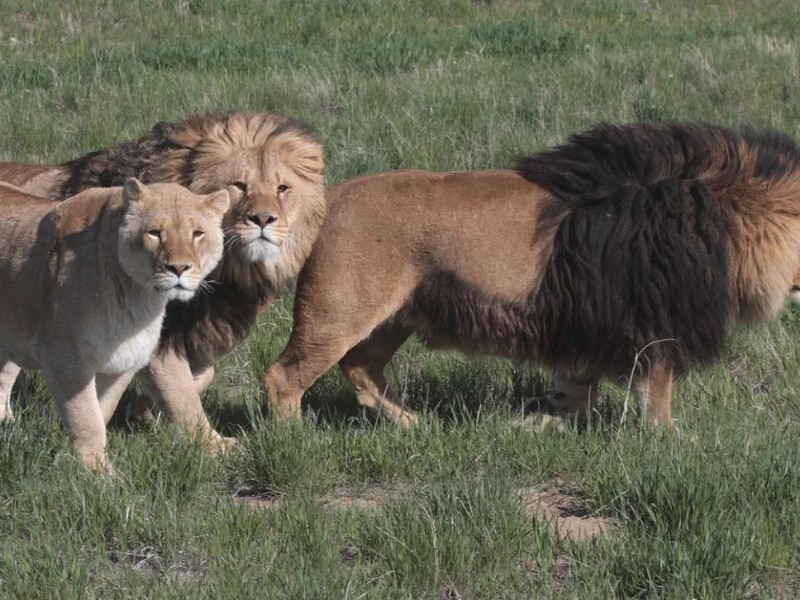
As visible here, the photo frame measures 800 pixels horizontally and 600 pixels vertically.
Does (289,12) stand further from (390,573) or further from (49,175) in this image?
(390,573)

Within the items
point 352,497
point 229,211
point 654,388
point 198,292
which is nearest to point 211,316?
point 198,292

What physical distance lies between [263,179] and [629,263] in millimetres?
1698

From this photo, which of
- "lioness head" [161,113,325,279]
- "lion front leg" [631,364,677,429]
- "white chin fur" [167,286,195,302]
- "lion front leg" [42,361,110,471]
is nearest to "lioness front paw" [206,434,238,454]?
"lion front leg" [42,361,110,471]

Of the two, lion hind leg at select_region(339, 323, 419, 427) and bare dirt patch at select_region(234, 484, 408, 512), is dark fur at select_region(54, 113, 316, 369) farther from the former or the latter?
bare dirt patch at select_region(234, 484, 408, 512)

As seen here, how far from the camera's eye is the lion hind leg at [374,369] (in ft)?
20.5

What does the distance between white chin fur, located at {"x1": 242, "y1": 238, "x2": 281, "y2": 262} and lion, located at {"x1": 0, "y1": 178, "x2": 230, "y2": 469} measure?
1.20 feet

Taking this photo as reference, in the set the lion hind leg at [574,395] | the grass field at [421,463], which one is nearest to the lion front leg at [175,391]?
the grass field at [421,463]

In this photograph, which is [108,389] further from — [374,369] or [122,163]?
[374,369]

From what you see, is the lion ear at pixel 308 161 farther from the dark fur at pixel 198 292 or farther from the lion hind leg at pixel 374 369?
the lion hind leg at pixel 374 369

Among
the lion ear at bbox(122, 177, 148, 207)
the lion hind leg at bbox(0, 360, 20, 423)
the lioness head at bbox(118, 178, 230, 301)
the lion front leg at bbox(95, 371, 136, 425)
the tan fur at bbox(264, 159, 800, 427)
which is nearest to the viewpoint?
the lioness head at bbox(118, 178, 230, 301)

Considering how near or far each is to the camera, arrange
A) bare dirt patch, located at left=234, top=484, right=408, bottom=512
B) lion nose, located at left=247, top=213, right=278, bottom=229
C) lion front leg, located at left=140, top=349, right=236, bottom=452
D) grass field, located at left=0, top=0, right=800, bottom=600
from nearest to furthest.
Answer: grass field, located at left=0, top=0, right=800, bottom=600 < bare dirt patch, located at left=234, top=484, right=408, bottom=512 < lion nose, located at left=247, top=213, right=278, bottom=229 < lion front leg, located at left=140, top=349, right=236, bottom=452

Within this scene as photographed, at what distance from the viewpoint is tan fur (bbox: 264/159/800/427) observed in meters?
5.62

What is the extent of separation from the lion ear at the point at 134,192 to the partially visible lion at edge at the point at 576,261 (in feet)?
3.66

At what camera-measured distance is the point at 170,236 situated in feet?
14.9
